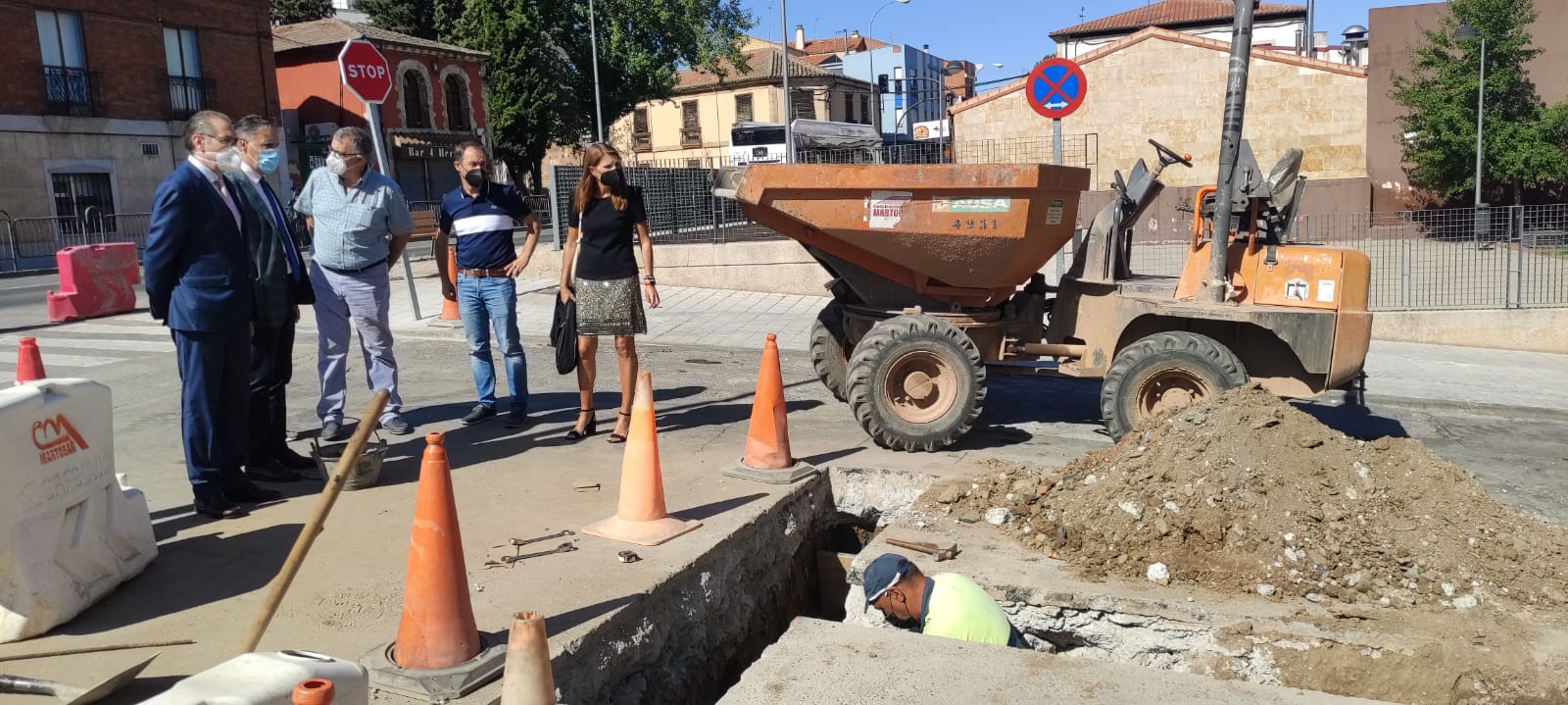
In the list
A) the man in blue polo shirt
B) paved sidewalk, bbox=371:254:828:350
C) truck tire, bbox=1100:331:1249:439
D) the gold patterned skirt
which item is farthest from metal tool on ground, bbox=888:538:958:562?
paved sidewalk, bbox=371:254:828:350

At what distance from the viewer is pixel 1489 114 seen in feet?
70.2

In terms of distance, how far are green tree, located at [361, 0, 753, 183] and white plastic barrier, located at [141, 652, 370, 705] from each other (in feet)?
126

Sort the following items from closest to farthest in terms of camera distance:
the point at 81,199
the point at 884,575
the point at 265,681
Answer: the point at 265,681 → the point at 884,575 → the point at 81,199

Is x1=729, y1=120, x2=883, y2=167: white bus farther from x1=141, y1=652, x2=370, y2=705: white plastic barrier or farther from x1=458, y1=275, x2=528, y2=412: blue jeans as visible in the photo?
x1=141, y1=652, x2=370, y2=705: white plastic barrier

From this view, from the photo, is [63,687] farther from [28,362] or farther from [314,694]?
[28,362]

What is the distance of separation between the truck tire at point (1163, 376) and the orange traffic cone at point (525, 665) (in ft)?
13.6

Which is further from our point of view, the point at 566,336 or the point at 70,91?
the point at 70,91

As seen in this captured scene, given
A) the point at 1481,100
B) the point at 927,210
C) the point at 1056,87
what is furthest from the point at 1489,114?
the point at 927,210

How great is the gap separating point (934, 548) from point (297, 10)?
45.5 m

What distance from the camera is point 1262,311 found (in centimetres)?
604

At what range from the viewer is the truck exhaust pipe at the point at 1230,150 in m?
6.15

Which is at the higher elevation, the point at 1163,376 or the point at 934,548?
the point at 1163,376

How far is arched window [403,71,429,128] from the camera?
37.2 meters

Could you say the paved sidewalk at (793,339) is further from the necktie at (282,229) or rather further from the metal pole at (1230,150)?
the necktie at (282,229)
